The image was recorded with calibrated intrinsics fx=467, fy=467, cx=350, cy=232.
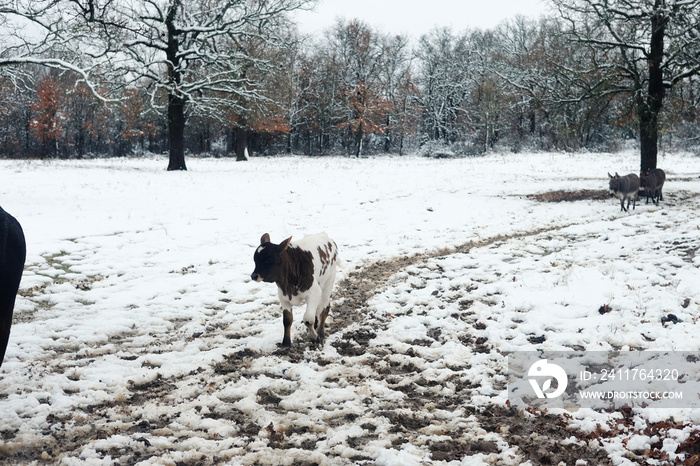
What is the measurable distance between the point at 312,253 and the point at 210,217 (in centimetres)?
866

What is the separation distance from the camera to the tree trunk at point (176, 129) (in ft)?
82.8

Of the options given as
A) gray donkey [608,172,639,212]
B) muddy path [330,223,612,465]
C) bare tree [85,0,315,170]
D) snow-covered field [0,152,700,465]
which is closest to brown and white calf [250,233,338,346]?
snow-covered field [0,152,700,465]

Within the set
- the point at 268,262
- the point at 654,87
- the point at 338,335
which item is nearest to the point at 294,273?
the point at 268,262

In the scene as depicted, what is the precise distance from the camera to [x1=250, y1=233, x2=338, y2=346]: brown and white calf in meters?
6.02

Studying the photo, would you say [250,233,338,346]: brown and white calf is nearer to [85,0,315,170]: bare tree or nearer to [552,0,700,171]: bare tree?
[552,0,700,171]: bare tree

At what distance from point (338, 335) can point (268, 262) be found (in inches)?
64.1

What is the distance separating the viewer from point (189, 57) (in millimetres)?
24516

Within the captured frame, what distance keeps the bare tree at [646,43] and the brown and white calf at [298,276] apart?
15.8 metres

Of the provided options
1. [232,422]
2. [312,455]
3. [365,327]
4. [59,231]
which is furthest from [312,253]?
[59,231]

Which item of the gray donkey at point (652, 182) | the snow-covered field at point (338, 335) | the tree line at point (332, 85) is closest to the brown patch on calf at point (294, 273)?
the snow-covered field at point (338, 335)

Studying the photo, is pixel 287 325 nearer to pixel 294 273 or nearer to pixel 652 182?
pixel 294 273
